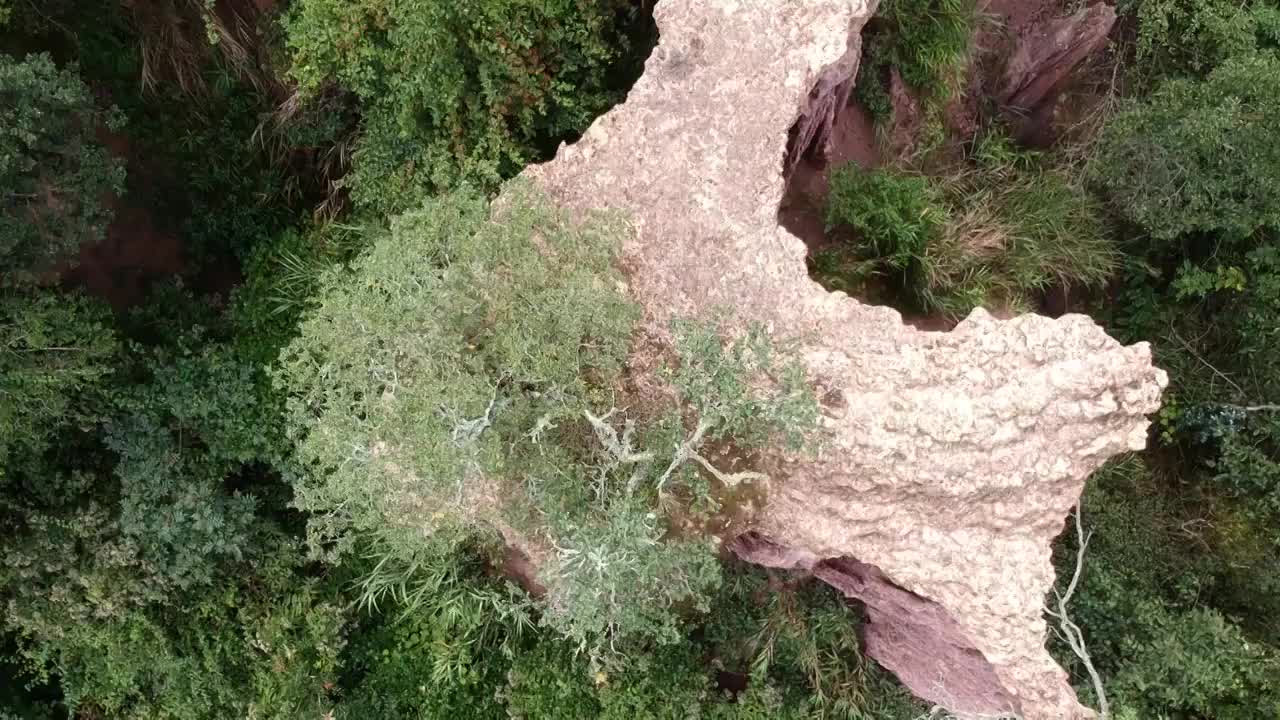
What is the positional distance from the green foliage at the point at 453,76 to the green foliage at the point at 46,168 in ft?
4.75

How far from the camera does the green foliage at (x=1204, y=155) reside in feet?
19.8

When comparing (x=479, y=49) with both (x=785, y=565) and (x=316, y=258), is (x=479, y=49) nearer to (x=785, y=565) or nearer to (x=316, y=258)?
(x=316, y=258)

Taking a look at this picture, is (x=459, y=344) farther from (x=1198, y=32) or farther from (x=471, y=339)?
(x=1198, y=32)

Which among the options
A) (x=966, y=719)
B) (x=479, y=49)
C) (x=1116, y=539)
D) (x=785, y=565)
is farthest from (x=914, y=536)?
(x=479, y=49)

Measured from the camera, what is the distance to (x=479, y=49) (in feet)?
17.8

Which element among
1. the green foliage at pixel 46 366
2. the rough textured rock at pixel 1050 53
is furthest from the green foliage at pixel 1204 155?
the green foliage at pixel 46 366

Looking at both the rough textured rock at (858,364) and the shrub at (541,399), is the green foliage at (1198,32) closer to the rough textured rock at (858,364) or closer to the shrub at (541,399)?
the rough textured rock at (858,364)

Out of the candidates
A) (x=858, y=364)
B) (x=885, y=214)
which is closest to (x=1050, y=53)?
(x=885, y=214)

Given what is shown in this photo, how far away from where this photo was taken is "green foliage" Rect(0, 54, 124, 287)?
509 cm

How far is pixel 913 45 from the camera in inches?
259

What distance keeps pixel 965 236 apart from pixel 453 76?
3.93 meters

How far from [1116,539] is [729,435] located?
13.1 ft

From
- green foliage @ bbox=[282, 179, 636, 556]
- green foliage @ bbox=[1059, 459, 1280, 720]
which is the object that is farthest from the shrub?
green foliage @ bbox=[1059, 459, 1280, 720]

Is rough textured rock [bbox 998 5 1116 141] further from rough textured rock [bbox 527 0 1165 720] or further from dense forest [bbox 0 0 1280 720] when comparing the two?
rough textured rock [bbox 527 0 1165 720]
